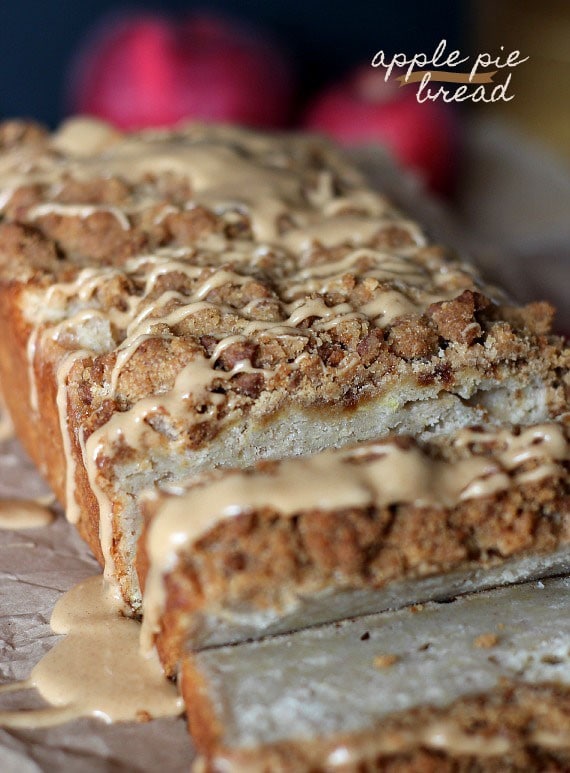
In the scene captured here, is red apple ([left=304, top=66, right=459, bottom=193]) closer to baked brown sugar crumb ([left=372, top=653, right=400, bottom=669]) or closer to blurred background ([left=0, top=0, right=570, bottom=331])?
blurred background ([left=0, top=0, right=570, bottom=331])

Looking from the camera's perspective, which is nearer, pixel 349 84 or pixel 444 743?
pixel 444 743

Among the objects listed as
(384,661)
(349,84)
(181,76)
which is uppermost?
(349,84)

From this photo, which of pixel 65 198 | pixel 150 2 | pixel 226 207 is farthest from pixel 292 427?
pixel 150 2

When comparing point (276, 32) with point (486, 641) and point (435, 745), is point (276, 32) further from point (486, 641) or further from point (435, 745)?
point (435, 745)

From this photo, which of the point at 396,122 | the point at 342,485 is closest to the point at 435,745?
the point at 342,485

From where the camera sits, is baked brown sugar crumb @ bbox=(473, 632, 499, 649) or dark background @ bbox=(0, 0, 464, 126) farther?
dark background @ bbox=(0, 0, 464, 126)

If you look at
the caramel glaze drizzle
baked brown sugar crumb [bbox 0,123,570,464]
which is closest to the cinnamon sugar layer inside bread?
baked brown sugar crumb [bbox 0,123,570,464]
